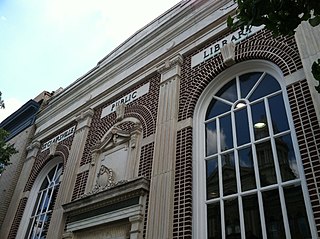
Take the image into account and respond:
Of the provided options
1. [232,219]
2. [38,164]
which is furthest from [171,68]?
[38,164]

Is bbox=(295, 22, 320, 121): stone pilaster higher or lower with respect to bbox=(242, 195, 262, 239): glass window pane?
higher

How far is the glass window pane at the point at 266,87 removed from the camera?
264 inches

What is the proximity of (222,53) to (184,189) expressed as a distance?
3.58m

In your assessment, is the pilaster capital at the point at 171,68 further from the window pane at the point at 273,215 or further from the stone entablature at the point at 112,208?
the window pane at the point at 273,215

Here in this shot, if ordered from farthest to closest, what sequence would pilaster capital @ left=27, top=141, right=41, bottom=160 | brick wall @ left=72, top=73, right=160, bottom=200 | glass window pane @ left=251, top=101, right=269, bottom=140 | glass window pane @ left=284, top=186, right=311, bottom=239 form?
pilaster capital @ left=27, top=141, right=41, bottom=160
brick wall @ left=72, top=73, right=160, bottom=200
glass window pane @ left=251, top=101, right=269, bottom=140
glass window pane @ left=284, top=186, right=311, bottom=239

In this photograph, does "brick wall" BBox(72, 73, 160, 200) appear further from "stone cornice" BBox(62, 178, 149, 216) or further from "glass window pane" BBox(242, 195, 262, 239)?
"glass window pane" BBox(242, 195, 262, 239)

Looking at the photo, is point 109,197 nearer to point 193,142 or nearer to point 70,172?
point 193,142

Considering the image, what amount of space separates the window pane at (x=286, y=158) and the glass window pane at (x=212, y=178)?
4.66 ft

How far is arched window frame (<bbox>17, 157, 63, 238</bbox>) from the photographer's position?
1144 cm

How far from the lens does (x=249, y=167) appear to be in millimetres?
6082

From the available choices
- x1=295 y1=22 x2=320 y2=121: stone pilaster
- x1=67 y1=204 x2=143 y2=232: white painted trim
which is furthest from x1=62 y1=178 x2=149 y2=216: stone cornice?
x1=295 y1=22 x2=320 y2=121: stone pilaster

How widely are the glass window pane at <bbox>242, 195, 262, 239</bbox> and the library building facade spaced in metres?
0.02

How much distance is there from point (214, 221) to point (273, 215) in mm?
1246

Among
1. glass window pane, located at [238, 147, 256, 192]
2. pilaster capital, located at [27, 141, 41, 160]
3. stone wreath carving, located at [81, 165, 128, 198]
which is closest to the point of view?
glass window pane, located at [238, 147, 256, 192]
